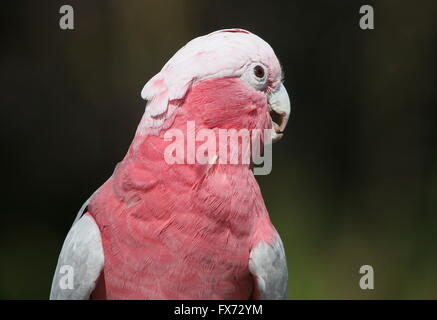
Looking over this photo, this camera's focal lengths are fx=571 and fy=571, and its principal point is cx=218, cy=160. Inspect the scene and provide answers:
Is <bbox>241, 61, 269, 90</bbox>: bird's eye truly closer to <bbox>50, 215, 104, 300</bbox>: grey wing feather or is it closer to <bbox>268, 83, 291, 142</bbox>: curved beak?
<bbox>268, 83, 291, 142</bbox>: curved beak

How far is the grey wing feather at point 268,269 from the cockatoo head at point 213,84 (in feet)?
0.99

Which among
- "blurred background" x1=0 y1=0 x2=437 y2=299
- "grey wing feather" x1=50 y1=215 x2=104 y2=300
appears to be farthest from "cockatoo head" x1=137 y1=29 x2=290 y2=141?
"blurred background" x1=0 y1=0 x2=437 y2=299

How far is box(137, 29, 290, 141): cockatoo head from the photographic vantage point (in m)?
1.33

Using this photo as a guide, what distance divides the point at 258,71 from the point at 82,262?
0.63 meters

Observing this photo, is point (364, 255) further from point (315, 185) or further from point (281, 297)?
point (281, 297)

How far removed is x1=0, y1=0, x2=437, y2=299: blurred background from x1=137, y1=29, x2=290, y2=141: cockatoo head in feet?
3.66

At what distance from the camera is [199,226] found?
1323mm

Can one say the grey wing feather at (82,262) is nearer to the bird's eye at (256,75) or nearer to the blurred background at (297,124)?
the bird's eye at (256,75)

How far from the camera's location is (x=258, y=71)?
1413 mm

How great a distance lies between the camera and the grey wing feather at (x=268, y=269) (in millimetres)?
1373

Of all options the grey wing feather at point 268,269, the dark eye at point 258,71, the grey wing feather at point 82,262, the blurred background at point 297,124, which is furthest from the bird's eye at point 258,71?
the blurred background at point 297,124
